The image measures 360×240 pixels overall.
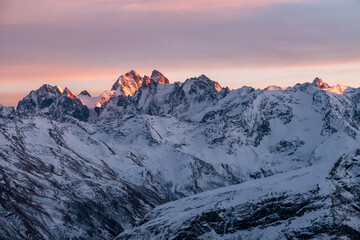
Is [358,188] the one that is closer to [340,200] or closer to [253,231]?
[340,200]

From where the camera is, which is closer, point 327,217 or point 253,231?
point 327,217

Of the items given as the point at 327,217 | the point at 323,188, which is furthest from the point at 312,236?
the point at 323,188

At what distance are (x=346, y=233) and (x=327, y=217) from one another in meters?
5.73

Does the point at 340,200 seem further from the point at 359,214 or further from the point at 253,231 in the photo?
the point at 253,231

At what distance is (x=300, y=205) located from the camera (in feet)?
646

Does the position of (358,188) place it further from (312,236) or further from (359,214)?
(312,236)

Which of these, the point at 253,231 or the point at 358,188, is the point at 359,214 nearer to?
the point at 358,188

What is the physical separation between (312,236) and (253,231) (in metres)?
19.9

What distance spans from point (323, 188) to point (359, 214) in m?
11.5

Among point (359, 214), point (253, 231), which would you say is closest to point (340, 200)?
point (359, 214)

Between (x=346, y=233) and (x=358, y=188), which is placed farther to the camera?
(x=358, y=188)

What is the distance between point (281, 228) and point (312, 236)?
36.8 feet

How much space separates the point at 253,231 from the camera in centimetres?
19925

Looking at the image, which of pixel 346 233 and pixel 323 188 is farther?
pixel 323 188
